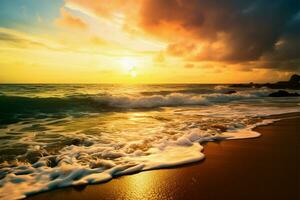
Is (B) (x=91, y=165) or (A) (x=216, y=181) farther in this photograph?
(B) (x=91, y=165)

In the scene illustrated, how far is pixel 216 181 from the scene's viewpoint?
3453 millimetres

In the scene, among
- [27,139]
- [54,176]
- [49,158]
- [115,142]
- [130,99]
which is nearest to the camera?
[54,176]

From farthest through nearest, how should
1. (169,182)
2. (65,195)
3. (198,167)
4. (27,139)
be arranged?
(27,139), (198,167), (169,182), (65,195)

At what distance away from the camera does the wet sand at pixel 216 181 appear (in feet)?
10.1

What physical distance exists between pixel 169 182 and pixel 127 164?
1054 mm

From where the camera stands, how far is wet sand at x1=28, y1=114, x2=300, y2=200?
3.07m

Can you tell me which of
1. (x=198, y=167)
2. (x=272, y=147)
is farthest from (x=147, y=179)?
(x=272, y=147)

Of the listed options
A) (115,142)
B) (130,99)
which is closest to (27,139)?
(115,142)

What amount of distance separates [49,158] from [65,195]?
1.73 metres

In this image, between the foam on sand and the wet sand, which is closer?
the wet sand

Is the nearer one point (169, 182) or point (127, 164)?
point (169, 182)

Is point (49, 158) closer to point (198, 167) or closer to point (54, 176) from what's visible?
point (54, 176)

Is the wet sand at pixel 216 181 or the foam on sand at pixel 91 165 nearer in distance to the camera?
the wet sand at pixel 216 181

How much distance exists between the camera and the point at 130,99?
20500mm
